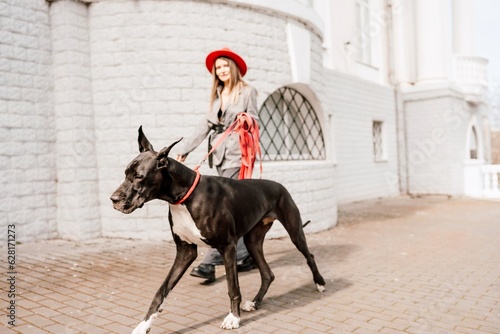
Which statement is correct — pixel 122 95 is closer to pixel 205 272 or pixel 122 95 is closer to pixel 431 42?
pixel 205 272

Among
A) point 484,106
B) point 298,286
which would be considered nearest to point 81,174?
point 298,286

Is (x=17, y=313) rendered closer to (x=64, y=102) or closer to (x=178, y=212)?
(x=178, y=212)

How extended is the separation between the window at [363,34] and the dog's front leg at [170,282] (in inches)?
466

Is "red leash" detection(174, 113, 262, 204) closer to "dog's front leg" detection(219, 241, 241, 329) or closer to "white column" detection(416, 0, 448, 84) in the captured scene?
"dog's front leg" detection(219, 241, 241, 329)

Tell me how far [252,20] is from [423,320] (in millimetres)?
5258

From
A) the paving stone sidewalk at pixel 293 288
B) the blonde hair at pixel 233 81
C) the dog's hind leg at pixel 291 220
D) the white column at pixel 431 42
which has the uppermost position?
the white column at pixel 431 42

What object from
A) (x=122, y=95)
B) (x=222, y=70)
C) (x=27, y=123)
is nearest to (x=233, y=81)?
(x=222, y=70)

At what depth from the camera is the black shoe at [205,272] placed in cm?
441

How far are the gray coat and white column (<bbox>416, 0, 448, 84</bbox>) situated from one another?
12.1m

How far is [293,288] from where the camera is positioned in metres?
4.29

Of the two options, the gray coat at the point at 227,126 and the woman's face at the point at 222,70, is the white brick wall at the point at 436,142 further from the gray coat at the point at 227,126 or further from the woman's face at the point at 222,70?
the woman's face at the point at 222,70

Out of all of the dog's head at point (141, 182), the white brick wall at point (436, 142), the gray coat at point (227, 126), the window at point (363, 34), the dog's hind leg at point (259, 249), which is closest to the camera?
the dog's head at point (141, 182)

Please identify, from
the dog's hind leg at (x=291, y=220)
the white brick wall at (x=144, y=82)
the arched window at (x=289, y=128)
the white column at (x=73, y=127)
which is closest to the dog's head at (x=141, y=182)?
the dog's hind leg at (x=291, y=220)

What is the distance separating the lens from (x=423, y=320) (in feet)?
11.1
